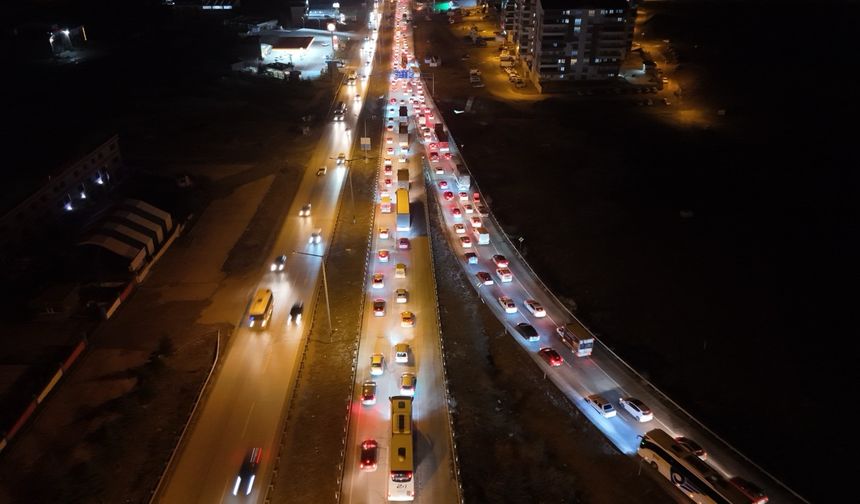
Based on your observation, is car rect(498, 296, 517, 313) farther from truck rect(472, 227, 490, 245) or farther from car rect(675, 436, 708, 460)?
car rect(675, 436, 708, 460)

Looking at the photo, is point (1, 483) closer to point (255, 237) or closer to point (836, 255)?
point (255, 237)

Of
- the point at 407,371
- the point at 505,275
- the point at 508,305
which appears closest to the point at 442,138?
the point at 505,275

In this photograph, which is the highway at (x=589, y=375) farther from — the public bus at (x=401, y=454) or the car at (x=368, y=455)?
the car at (x=368, y=455)

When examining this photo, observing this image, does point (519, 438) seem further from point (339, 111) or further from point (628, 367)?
point (339, 111)

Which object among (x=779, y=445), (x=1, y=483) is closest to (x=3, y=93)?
(x=1, y=483)

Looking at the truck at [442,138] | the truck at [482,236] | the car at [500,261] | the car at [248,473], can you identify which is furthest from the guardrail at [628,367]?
the car at [248,473]

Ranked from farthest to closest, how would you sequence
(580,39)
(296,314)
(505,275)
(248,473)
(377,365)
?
1. (580,39)
2. (505,275)
3. (296,314)
4. (377,365)
5. (248,473)
